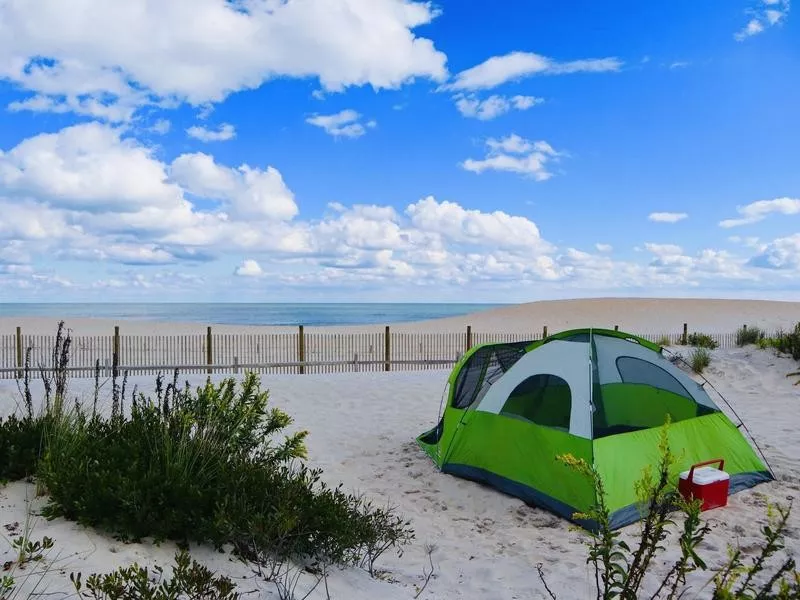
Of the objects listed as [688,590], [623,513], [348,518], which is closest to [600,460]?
[623,513]

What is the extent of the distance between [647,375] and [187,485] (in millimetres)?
5057

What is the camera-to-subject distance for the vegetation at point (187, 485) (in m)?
3.39

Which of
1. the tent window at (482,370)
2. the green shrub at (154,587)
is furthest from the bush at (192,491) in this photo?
the tent window at (482,370)

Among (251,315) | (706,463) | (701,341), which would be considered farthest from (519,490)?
(251,315)

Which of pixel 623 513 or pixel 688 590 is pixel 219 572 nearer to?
pixel 688 590

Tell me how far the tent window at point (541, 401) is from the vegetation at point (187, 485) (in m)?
2.03

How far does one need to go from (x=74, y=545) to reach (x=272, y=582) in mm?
1046

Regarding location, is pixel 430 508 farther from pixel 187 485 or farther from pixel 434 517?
pixel 187 485

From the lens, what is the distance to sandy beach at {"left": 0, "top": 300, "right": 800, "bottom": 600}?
337cm

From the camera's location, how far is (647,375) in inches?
264

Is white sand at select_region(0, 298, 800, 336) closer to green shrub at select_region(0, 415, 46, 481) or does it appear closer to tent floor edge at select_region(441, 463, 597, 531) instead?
tent floor edge at select_region(441, 463, 597, 531)

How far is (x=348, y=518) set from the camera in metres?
3.93

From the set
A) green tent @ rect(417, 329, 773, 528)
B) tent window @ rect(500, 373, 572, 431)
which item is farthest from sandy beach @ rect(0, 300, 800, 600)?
tent window @ rect(500, 373, 572, 431)

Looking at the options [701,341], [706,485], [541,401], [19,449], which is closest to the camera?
[19,449]
